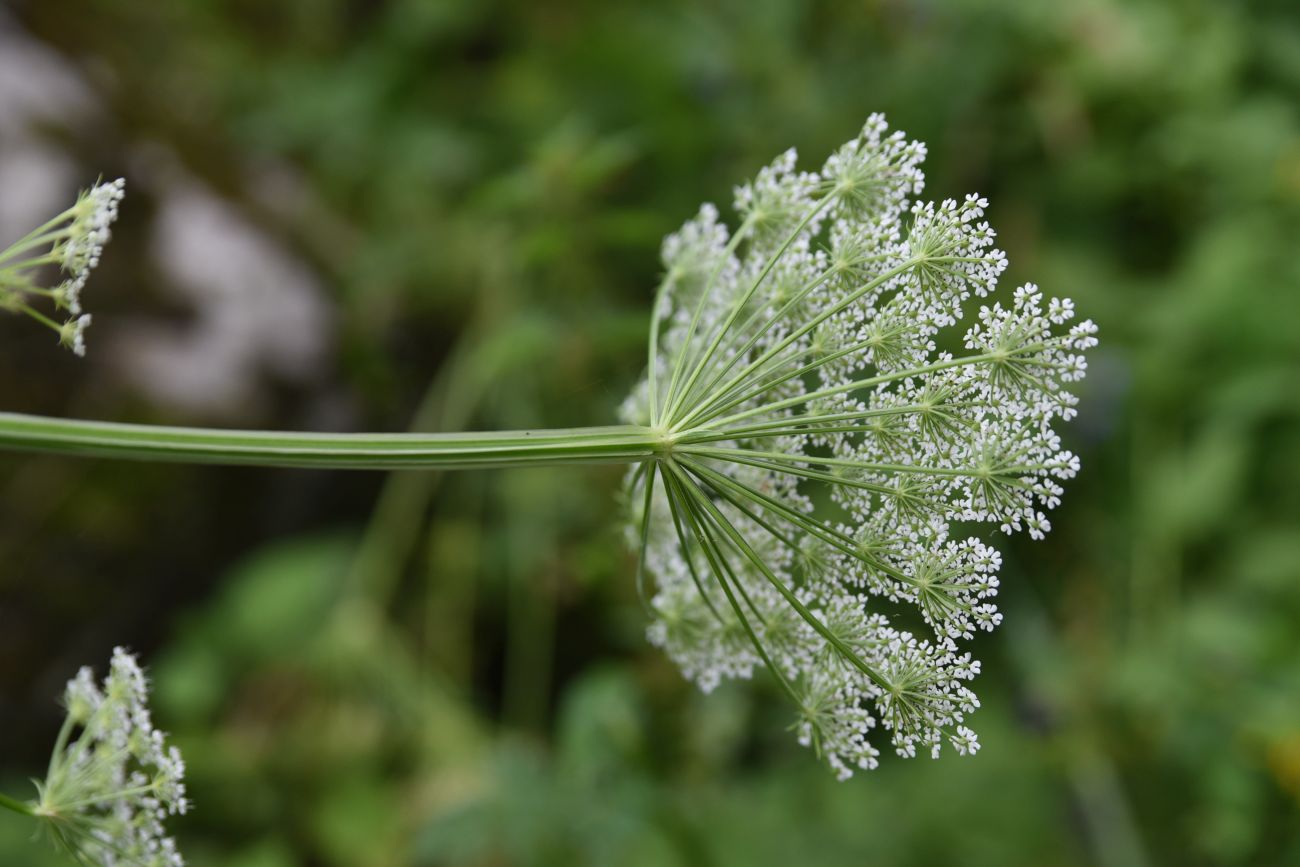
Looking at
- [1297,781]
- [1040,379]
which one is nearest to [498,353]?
[1040,379]

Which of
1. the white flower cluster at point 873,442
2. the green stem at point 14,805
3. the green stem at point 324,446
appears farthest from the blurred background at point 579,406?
the green stem at point 14,805

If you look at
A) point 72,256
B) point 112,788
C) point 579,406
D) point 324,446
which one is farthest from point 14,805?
point 579,406

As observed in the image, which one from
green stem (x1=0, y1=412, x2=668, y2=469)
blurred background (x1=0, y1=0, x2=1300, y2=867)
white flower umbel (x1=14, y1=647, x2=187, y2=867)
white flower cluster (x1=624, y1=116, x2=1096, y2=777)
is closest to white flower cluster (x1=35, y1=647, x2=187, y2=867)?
white flower umbel (x1=14, y1=647, x2=187, y2=867)

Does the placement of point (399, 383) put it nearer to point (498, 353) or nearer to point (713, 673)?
Result: point (498, 353)

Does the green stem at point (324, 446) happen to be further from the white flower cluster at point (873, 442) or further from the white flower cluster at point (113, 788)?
the white flower cluster at point (113, 788)

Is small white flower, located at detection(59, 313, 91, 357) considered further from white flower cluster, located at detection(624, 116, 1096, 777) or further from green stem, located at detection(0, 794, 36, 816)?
white flower cluster, located at detection(624, 116, 1096, 777)

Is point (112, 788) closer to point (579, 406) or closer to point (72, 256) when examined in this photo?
point (72, 256)
